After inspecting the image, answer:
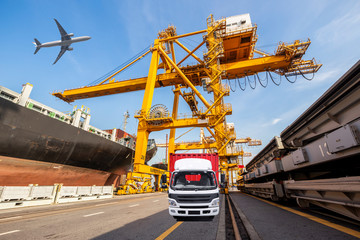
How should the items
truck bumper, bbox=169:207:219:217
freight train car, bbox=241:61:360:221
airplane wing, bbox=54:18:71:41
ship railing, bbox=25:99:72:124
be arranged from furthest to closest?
airplane wing, bbox=54:18:71:41 < ship railing, bbox=25:99:72:124 < truck bumper, bbox=169:207:219:217 < freight train car, bbox=241:61:360:221

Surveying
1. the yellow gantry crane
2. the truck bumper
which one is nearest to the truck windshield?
the truck bumper

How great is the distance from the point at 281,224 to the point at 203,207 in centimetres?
247

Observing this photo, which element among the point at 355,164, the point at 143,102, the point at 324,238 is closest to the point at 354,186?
the point at 324,238

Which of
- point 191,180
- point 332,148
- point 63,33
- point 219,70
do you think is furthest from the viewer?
point 63,33

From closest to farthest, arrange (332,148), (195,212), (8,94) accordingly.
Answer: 1. (332,148)
2. (195,212)
3. (8,94)

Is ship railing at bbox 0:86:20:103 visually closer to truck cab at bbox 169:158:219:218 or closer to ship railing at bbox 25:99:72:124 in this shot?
ship railing at bbox 25:99:72:124

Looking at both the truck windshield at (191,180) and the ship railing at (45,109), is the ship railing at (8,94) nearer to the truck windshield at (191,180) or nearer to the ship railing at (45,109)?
the ship railing at (45,109)

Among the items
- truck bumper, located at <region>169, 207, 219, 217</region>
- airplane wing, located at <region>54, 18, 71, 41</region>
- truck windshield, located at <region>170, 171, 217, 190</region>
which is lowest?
truck bumper, located at <region>169, 207, 219, 217</region>

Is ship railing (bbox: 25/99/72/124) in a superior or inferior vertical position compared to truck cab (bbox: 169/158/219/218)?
superior

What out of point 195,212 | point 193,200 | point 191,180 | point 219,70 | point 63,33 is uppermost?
point 63,33

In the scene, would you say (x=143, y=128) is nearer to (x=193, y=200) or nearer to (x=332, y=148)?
(x=193, y=200)

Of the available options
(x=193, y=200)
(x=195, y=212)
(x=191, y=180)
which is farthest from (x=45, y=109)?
(x=195, y=212)

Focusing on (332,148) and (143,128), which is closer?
(332,148)

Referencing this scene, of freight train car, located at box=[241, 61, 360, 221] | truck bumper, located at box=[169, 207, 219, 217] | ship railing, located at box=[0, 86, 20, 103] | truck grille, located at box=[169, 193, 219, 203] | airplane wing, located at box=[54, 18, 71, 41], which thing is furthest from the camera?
airplane wing, located at box=[54, 18, 71, 41]
